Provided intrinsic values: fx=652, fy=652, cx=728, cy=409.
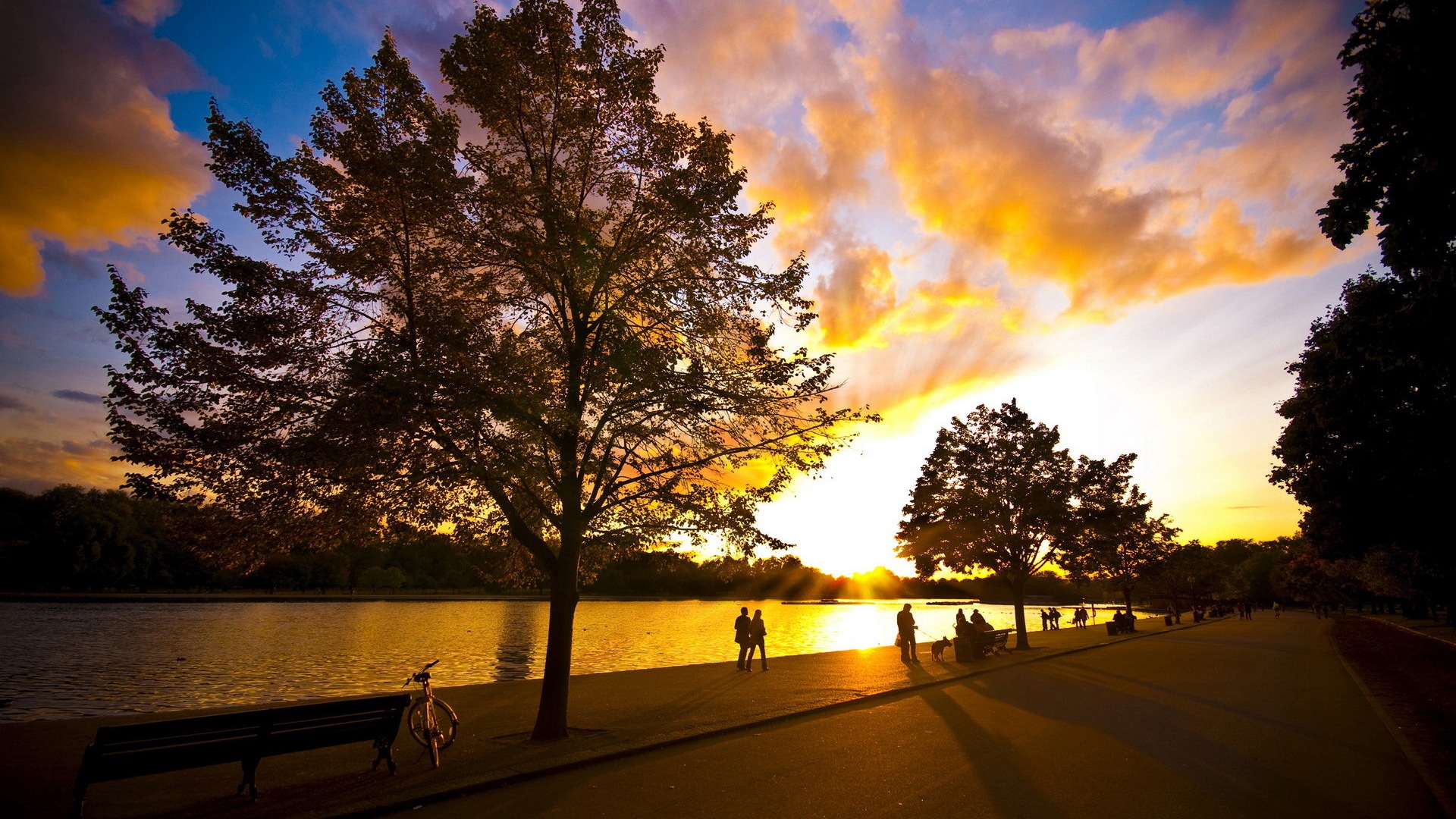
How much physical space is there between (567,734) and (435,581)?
14402cm

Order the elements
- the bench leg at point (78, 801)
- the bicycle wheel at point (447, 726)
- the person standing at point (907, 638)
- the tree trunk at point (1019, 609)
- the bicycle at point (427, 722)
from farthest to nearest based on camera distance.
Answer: the tree trunk at point (1019, 609)
the person standing at point (907, 638)
the bicycle wheel at point (447, 726)
the bicycle at point (427, 722)
the bench leg at point (78, 801)

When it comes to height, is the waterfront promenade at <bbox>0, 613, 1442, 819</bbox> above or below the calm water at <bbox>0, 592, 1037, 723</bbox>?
above

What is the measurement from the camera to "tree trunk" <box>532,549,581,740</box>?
1085 cm

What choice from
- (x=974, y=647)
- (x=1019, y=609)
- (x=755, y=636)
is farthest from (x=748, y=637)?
(x=1019, y=609)

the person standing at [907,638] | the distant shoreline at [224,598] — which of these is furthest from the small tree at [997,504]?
the distant shoreline at [224,598]

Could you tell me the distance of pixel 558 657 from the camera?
440 inches

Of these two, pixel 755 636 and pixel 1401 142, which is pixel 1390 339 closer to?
pixel 1401 142

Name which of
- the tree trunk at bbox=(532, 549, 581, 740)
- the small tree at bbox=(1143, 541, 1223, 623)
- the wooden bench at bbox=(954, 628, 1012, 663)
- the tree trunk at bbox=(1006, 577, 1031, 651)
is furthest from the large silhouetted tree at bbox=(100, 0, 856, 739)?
the small tree at bbox=(1143, 541, 1223, 623)

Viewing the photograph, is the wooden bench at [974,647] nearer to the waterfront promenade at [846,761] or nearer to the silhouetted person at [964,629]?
the silhouetted person at [964,629]

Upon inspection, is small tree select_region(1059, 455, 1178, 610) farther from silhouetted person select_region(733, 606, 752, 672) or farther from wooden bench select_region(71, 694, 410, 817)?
wooden bench select_region(71, 694, 410, 817)

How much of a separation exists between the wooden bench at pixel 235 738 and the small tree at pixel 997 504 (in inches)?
1037

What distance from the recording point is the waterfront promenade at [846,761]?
7.53 m

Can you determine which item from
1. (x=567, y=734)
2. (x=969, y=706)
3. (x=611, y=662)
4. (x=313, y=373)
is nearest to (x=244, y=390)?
(x=313, y=373)

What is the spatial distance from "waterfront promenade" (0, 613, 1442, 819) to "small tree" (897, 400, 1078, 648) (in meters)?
13.1
